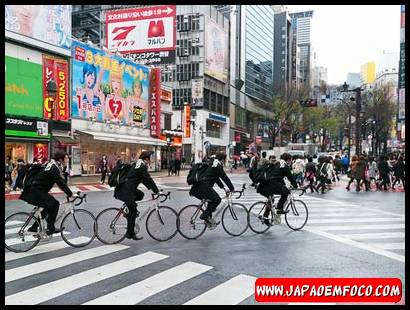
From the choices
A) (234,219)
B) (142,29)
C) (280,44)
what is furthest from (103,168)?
(280,44)

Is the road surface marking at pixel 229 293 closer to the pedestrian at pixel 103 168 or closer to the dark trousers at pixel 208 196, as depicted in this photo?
the dark trousers at pixel 208 196

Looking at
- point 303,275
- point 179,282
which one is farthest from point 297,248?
point 179,282

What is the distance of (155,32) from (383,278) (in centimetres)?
3813

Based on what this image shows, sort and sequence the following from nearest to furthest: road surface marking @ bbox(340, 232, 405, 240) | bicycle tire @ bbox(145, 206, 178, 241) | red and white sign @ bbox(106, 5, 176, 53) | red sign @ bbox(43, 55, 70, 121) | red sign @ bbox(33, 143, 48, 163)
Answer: bicycle tire @ bbox(145, 206, 178, 241) → road surface marking @ bbox(340, 232, 405, 240) → red sign @ bbox(33, 143, 48, 163) → red sign @ bbox(43, 55, 70, 121) → red and white sign @ bbox(106, 5, 176, 53)

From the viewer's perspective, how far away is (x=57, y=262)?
7113 millimetres

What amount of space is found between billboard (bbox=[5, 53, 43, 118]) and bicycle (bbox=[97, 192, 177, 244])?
63.8 ft

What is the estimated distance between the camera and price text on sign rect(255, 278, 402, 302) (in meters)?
5.21

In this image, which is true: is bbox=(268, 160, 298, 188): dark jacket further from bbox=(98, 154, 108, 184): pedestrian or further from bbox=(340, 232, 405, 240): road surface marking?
bbox=(98, 154, 108, 184): pedestrian

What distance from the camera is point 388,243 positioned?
346 inches

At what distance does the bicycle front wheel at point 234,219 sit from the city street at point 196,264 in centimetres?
18

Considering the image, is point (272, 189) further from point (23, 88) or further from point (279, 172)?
point (23, 88)

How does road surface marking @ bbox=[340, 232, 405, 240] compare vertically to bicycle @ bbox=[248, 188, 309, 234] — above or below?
below

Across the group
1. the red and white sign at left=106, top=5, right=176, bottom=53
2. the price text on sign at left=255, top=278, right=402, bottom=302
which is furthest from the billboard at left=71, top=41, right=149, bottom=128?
the price text on sign at left=255, top=278, right=402, bottom=302

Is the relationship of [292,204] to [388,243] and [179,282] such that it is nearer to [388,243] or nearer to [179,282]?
[388,243]
